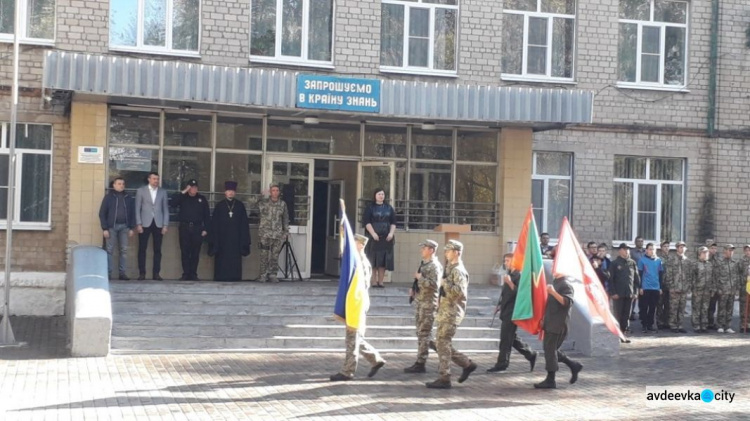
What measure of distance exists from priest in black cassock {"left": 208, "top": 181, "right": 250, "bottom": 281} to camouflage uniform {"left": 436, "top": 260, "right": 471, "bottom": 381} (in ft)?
22.1

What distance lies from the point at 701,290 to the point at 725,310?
2.24ft

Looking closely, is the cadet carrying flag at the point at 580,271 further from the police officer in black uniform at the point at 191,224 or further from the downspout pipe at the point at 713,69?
the downspout pipe at the point at 713,69

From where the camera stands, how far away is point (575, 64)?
2205 cm

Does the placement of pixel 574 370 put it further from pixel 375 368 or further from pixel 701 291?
pixel 701 291

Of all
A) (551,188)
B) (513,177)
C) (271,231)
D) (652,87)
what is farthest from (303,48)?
(652,87)

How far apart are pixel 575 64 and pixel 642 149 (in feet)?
8.09

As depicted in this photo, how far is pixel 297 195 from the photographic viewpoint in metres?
20.2

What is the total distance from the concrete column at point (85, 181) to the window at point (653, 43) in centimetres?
1128

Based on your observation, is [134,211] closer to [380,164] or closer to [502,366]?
[380,164]

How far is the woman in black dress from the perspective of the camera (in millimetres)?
18578

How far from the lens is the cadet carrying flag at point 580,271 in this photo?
1339 centimetres

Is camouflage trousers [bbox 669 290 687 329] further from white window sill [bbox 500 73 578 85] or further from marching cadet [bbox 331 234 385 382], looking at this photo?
marching cadet [bbox 331 234 385 382]

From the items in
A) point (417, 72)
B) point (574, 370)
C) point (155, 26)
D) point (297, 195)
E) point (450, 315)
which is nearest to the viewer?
point (450, 315)

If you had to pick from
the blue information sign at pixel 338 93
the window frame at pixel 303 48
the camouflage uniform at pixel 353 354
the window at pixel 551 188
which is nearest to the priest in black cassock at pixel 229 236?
the blue information sign at pixel 338 93
